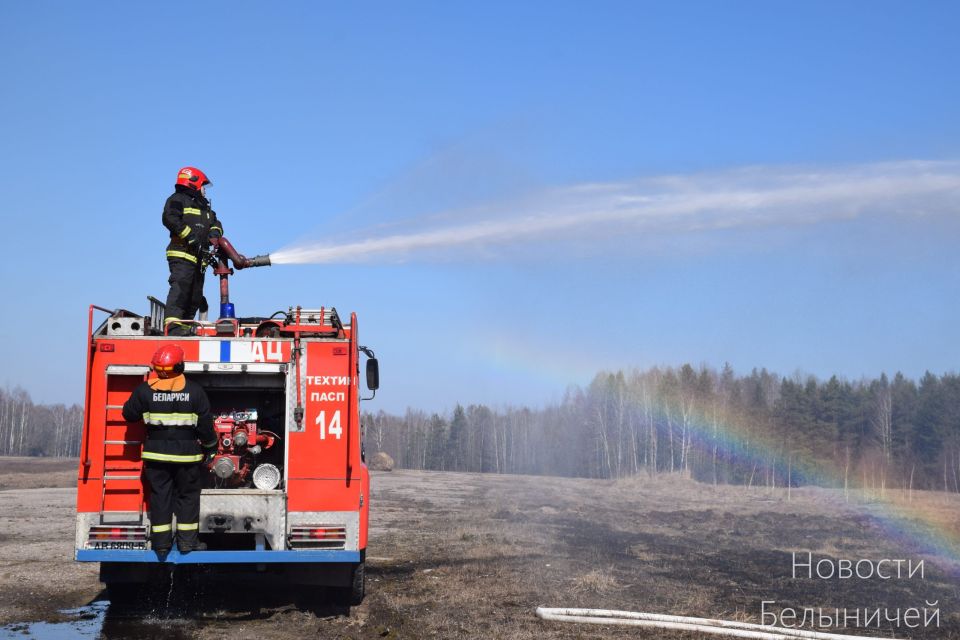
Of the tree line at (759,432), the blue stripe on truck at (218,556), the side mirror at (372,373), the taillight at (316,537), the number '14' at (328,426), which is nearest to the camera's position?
the blue stripe on truck at (218,556)

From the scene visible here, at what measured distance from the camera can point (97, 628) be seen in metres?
8.50

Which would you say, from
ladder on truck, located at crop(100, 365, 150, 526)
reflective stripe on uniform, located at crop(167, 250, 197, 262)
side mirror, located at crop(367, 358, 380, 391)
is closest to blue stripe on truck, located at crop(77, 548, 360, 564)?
ladder on truck, located at crop(100, 365, 150, 526)

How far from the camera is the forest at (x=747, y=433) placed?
66500 millimetres

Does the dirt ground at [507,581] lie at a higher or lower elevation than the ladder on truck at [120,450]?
lower

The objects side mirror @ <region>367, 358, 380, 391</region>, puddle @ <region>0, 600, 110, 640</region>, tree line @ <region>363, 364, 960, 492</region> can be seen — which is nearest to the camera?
puddle @ <region>0, 600, 110, 640</region>

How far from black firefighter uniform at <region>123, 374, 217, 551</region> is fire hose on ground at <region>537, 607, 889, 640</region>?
3.96 metres

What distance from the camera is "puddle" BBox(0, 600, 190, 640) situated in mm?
8133

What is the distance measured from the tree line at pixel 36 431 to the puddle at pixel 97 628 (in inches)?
3924

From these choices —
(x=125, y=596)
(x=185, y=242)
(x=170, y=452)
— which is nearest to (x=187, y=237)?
(x=185, y=242)

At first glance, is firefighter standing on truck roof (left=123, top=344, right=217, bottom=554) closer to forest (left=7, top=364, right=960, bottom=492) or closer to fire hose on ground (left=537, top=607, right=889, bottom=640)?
fire hose on ground (left=537, top=607, right=889, bottom=640)

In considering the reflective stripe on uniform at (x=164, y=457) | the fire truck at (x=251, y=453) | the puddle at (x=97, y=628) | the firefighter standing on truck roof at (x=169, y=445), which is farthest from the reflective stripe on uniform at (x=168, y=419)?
the puddle at (x=97, y=628)

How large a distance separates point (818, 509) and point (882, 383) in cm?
5501

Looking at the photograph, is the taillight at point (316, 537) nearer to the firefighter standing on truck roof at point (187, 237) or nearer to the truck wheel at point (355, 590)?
the truck wheel at point (355, 590)

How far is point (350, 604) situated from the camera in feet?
32.0
